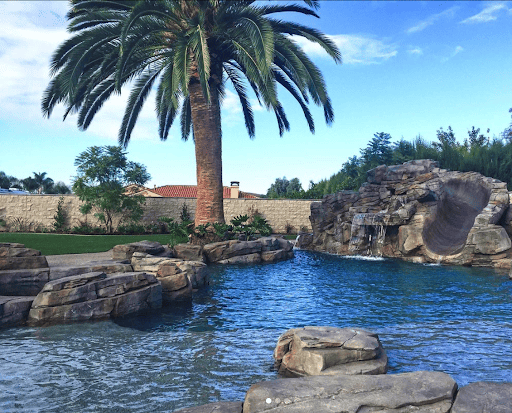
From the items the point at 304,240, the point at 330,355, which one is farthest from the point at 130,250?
the point at 304,240

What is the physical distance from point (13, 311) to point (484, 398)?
7.35 metres

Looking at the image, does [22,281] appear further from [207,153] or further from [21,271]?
[207,153]

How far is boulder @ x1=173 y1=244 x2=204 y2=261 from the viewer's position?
15.6 metres

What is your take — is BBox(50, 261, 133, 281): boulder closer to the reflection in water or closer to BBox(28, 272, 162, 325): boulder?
BBox(28, 272, 162, 325): boulder

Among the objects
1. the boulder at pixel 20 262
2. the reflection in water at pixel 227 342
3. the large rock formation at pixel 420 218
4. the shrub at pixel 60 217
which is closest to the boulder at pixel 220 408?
the reflection in water at pixel 227 342

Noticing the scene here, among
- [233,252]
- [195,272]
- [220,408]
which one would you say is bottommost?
[220,408]

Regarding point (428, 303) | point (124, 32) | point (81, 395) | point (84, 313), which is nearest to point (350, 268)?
point (428, 303)

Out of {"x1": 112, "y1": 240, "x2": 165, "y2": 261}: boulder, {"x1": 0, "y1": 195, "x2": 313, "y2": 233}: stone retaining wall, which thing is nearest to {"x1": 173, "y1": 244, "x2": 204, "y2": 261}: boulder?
{"x1": 112, "y1": 240, "x2": 165, "y2": 261}: boulder

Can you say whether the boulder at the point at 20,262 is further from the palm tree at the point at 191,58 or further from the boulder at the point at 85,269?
the palm tree at the point at 191,58

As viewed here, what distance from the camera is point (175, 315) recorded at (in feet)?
28.7

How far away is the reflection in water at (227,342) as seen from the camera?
4965mm

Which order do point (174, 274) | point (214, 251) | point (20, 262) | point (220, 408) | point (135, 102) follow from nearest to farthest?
point (220, 408) → point (20, 262) → point (174, 274) → point (214, 251) → point (135, 102)

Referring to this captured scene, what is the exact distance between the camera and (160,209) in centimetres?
2752

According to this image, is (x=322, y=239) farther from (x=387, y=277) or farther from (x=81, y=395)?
(x=81, y=395)
